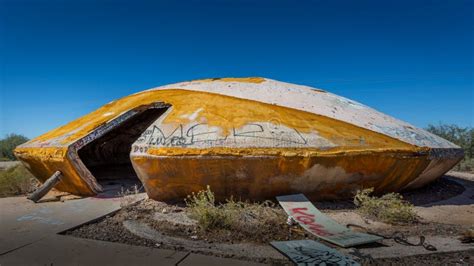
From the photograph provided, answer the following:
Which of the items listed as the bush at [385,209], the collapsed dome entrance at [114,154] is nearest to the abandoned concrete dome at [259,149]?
the bush at [385,209]

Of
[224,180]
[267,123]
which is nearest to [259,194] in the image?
[224,180]

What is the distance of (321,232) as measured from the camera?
13.5ft

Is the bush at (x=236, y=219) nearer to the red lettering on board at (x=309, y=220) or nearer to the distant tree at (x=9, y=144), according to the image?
the red lettering on board at (x=309, y=220)

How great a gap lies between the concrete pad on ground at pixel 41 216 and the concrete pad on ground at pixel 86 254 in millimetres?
290

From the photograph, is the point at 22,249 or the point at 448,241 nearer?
the point at 22,249

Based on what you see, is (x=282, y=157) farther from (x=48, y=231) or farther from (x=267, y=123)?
(x=48, y=231)

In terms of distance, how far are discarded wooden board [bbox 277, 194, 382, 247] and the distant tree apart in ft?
74.0

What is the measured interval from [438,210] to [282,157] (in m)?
2.73

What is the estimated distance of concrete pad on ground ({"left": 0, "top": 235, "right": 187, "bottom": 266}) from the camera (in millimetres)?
3178

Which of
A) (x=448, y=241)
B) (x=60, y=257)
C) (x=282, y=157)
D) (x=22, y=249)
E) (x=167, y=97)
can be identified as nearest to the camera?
(x=60, y=257)

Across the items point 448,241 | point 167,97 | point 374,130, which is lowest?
point 448,241

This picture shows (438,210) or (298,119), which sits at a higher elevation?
(298,119)

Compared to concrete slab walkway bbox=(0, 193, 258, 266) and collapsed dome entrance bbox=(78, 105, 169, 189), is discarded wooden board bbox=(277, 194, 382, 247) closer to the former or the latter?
concrete slab walkway bbox=(0, 193, 258, 266)

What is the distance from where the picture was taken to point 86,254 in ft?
11.1
